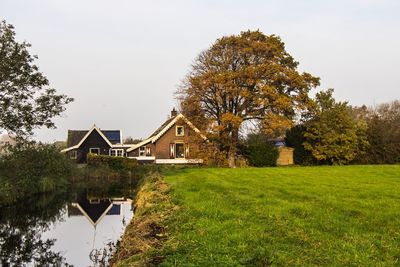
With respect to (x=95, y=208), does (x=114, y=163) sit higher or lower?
higher

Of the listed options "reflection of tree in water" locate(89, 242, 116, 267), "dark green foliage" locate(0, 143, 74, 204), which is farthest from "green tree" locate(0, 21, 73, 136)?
"reflection of tree in water" locate(89, 242, 116, 267)

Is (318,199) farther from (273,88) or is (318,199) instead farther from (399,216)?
(273,88)

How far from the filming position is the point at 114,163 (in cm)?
4362

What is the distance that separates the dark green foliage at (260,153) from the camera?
44.4m

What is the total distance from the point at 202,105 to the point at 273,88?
23.3 ft

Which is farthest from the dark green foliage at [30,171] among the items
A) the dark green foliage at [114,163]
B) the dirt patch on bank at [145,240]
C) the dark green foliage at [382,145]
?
the dark green foliage at [382,145]

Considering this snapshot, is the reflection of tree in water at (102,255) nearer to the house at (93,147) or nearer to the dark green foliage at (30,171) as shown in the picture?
the dark green foliage at (30,171)

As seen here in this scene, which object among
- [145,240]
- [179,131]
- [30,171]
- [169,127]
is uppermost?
[169,127]

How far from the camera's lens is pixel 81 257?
1266cm

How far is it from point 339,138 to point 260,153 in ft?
27.0

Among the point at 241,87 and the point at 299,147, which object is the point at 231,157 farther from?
the point at 299,147

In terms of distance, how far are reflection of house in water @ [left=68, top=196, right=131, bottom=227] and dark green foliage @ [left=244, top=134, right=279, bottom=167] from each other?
19.7m

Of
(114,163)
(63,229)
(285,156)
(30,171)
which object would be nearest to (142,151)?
(114,163)

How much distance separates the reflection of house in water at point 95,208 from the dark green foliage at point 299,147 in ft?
80.4
